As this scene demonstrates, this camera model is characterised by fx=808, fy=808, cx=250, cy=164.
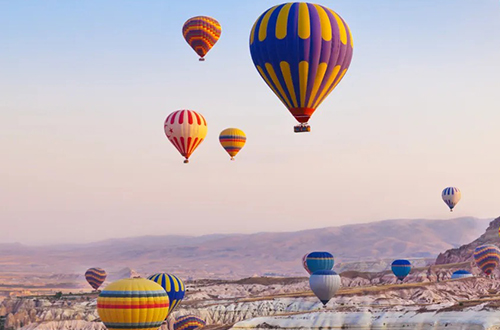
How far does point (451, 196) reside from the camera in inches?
5979

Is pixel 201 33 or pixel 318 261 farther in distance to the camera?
pixel 318 261

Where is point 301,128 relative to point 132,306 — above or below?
above

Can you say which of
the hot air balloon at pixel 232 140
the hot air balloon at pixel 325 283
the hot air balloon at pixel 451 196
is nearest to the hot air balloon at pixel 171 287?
the hot air balloon at pixel 325 283

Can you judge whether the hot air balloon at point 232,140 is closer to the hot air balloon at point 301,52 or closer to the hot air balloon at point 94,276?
the hot air balloon at point 301,52

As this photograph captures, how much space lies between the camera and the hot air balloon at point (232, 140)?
10756cm

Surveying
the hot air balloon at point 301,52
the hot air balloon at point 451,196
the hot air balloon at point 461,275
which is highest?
the hot air balloon at point 301,52

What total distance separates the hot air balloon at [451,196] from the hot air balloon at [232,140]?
2280 inches

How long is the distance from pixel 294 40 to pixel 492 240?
5446 inches

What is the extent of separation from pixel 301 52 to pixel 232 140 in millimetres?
48650

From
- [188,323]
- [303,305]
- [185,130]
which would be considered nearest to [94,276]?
[188,323]

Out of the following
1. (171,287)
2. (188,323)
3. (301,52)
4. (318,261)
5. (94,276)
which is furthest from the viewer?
(94,276)

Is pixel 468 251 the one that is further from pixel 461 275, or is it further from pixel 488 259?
pixel 488 259

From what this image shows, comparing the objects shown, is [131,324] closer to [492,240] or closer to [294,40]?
[294,40]

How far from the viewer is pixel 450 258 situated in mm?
195125
